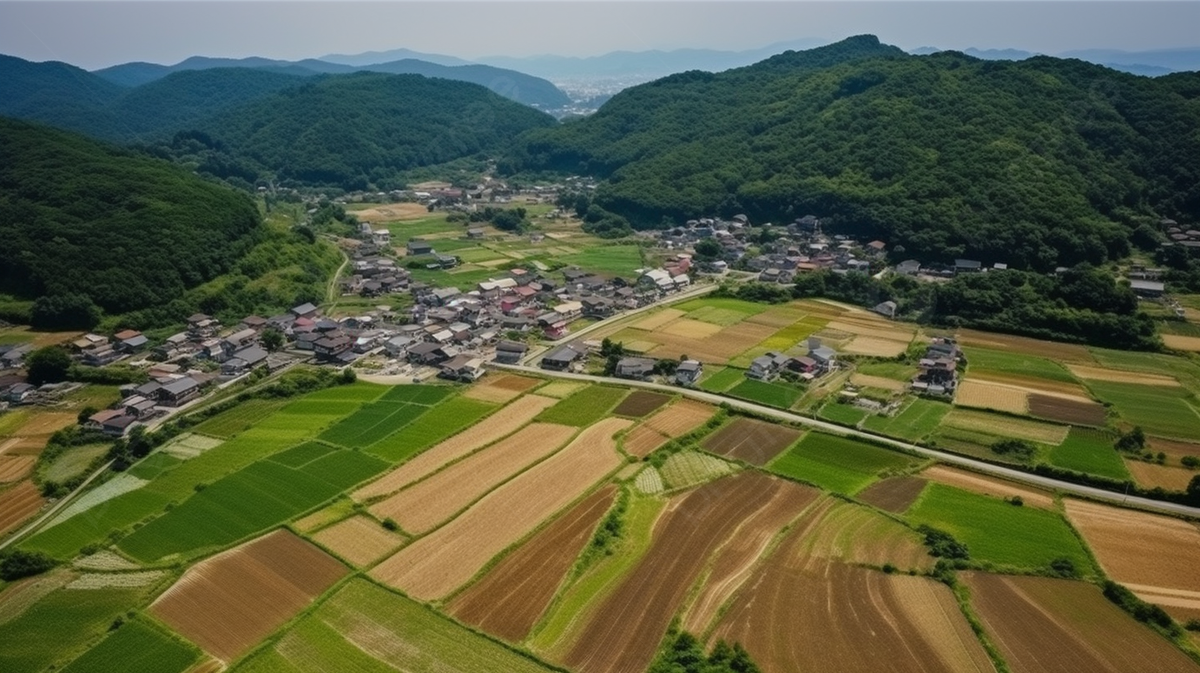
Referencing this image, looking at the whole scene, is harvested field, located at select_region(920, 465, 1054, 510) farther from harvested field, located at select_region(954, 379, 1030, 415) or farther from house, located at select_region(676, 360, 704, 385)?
house, located at select_region(676, 360, 704, 385)

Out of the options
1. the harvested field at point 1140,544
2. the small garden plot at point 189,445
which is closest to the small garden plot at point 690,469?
the harvested field at point 1140,544

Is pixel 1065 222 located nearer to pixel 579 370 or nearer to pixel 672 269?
pixel 672 269

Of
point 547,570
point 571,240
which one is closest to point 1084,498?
point 547,570

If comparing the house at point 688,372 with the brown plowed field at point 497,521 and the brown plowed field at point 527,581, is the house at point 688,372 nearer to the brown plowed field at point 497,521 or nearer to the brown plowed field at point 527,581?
the brown plowed field at point 497,521

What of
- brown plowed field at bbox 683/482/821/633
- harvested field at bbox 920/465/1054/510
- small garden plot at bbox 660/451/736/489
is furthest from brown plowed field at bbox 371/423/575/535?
harvested field at bbox 920/465/1054/510

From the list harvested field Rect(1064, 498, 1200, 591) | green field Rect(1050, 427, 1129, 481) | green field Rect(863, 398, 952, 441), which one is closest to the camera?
harvested field Rect(1064, 498, 1200, 591)
